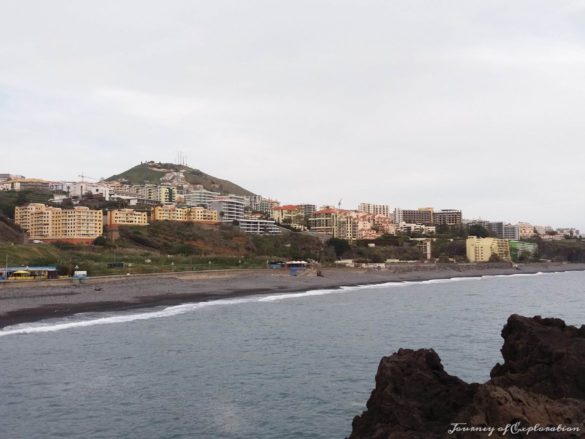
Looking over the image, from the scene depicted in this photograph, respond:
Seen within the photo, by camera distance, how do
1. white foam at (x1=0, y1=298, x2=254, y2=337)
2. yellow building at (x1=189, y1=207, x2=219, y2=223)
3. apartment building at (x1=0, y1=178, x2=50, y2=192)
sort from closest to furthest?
white foam at (x1=0, y1=298, x2=254, y2=337) → yellow building at (x1=189, y1=207, x2=219, y2=223) → apartment building at (x1=0, y1=178, x2=50, y2=192)

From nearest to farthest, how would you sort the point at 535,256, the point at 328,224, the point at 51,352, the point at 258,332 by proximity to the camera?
the point at 51,352 → the point at 258,332 → the point at 328,224 → the point at 535,256

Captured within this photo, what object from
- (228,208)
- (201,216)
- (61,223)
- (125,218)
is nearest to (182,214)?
(201,216)

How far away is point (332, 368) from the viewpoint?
1021 inches

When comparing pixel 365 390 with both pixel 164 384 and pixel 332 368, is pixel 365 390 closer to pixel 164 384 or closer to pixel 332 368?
pixel 332 368

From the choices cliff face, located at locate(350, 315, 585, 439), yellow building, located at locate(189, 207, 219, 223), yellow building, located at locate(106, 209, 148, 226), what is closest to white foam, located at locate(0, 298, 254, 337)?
cliff face, located at locate(350, 315, 585, 439)

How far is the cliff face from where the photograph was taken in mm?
9953

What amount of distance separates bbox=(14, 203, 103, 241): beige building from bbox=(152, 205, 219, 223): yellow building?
22.6 m

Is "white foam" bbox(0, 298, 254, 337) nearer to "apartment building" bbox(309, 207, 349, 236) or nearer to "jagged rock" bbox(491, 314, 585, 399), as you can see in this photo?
"jagged rock" bbox(491, 314, 585, 399)

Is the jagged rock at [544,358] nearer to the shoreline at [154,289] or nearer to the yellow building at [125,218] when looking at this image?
the shoreline at [154,289]

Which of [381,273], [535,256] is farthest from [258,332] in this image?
[535,256]

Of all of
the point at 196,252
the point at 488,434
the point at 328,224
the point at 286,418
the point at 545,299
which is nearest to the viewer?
the point at 488,434

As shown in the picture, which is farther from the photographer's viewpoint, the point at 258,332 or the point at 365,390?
the point at 258,332

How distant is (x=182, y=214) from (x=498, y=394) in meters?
136

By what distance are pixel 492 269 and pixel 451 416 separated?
15268cm
